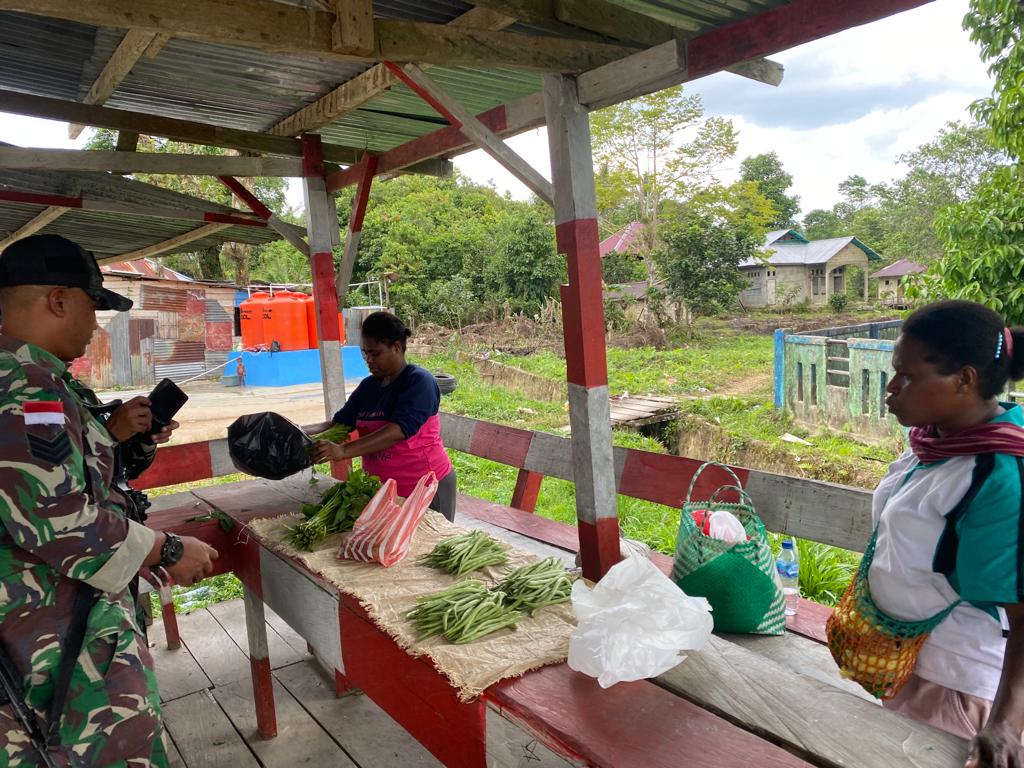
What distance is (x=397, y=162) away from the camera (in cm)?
504

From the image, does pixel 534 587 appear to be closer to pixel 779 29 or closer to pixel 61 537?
pixel 61 537

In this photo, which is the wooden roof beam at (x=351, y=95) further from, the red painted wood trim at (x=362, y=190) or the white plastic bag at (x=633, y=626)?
the white plastic bag at (x=633, y=626)

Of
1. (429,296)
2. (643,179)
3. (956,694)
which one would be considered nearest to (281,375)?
(429,296)

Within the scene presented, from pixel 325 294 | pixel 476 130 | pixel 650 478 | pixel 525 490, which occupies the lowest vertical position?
pixel 525 490

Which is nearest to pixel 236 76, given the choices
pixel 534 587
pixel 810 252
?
pixel 534 587

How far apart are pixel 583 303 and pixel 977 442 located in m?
1.49

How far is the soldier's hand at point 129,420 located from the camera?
2246 mm

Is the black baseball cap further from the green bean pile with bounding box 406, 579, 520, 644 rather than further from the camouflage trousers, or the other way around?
the green bean pile with bounding box 406, 579, 520, 644

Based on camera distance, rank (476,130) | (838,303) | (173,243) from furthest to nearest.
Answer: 1. (838,303)
2. (173,243)
3. (476,130)

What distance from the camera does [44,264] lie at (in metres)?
1.72

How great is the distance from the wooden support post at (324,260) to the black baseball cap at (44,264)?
341 centimetres

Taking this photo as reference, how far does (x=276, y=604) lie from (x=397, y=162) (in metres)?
3.39

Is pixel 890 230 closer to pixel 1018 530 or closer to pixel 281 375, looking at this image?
pixel 281 375

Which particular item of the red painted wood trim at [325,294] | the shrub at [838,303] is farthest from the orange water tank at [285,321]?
the shrub at [838,303]
